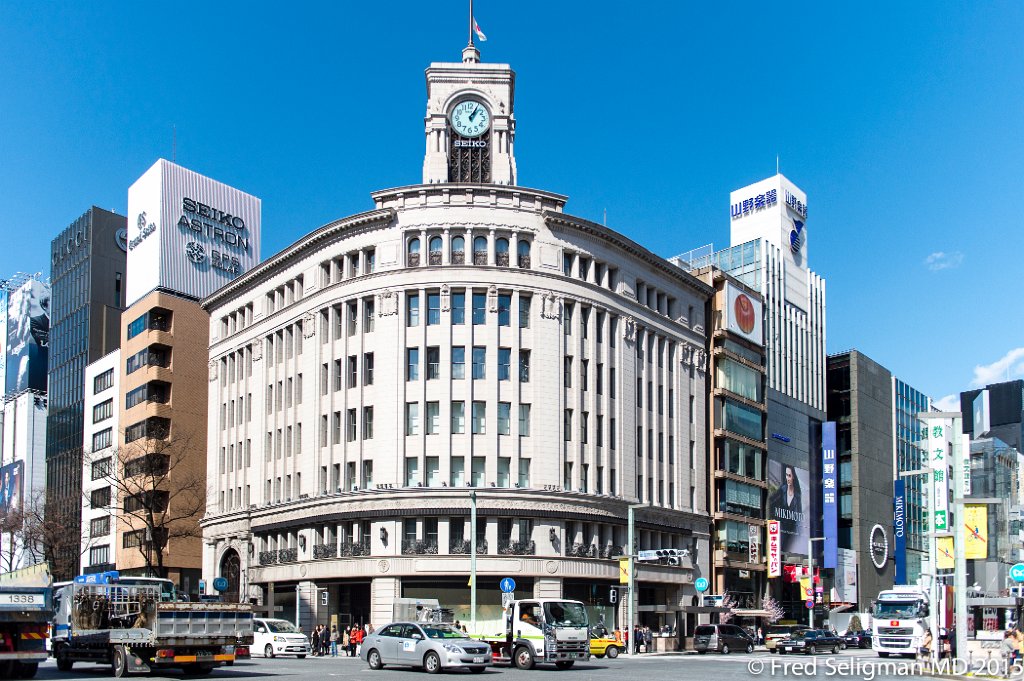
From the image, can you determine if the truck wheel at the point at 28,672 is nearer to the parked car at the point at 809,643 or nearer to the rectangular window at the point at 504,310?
the rectangular window at the point at 504,310

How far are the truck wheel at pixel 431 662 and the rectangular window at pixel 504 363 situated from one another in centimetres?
3261

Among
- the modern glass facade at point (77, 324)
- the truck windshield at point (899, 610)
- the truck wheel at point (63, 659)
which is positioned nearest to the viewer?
the truck wheel at point (63, 659)

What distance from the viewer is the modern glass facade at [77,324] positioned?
113 m

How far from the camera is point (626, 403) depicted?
73938mm

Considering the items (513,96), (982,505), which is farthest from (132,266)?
(982,505)

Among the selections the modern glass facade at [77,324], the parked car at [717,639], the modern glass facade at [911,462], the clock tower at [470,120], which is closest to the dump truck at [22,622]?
the parked car at [717,639]

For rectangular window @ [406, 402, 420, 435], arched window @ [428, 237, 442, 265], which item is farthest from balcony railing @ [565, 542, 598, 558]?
arched window @ [428, 237, 442, 265]

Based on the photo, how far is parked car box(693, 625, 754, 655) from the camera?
212 feet

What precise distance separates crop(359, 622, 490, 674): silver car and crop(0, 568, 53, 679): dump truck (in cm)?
1057

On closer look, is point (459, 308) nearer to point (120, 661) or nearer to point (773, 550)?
point (120, 661)

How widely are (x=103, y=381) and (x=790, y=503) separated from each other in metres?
63.0

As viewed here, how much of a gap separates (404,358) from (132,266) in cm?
4567

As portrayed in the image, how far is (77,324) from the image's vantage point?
118688 millimetres

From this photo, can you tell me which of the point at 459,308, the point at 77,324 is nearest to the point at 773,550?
the point at 459,308
